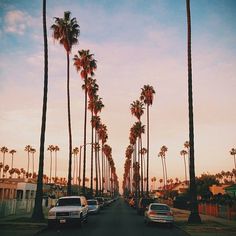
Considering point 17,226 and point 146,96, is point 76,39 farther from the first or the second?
point 146,96

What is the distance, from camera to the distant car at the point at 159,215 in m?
21.6

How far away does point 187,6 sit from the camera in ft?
89.1

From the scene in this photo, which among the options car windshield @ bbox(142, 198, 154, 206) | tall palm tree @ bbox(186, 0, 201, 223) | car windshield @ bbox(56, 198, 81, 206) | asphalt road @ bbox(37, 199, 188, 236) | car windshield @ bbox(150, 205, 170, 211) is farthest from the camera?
car windshield @ bbox(142, 198, 154, 206)

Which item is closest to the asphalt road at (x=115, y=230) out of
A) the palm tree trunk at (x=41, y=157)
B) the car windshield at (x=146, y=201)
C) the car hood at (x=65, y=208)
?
the car hood at (x=65, y=208)

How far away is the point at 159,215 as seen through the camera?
2188cm

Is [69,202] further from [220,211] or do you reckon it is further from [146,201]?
[220,211]

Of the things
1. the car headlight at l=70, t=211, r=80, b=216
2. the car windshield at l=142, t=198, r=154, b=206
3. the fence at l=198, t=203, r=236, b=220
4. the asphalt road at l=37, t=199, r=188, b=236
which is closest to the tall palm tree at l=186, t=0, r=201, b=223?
the asphalt road at l=37, t=199, r=188, b=236

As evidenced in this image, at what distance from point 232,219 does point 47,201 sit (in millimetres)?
30021

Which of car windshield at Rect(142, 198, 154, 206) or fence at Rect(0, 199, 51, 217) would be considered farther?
car windshield at Rect(142, 198, 154, 206)

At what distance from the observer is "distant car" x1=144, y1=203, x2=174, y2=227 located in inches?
852

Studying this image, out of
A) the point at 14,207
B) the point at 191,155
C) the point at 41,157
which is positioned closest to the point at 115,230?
the point at 191,155

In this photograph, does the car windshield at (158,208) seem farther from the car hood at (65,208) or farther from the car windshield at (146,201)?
the car windshield at (146,201)

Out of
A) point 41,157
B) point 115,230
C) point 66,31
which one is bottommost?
point 115,230

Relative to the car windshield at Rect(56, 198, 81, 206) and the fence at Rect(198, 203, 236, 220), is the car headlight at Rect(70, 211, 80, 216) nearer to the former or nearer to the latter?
the car windshield at Rect(56, 198, 81, 206)
